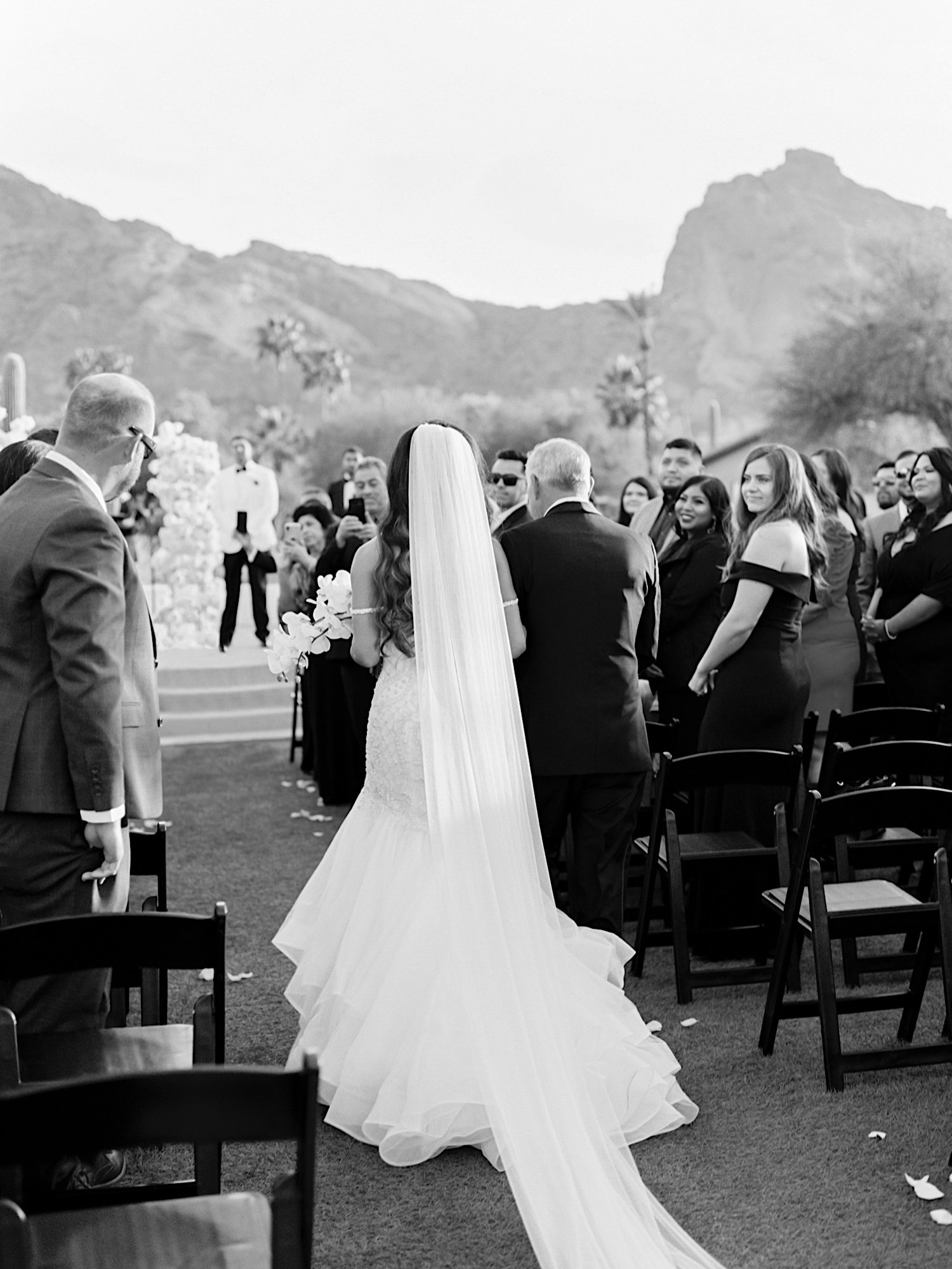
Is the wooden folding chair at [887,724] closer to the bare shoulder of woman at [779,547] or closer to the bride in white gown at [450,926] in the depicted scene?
the bare shoulder of woman at [779,547]

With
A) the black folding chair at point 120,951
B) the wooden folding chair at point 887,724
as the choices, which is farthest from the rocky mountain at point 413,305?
the black folding chair at point 120,951

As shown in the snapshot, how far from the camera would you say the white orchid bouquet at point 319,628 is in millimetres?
4699

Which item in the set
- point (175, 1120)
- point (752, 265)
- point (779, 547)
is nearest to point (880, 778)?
point (779, 547)

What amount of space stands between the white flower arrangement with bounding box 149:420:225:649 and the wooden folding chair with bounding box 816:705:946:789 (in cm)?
1229

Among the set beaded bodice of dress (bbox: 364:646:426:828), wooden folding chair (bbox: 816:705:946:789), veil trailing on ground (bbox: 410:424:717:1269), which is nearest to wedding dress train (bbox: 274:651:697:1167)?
beaded bodice of dress (bbox: 364:646:426:828)

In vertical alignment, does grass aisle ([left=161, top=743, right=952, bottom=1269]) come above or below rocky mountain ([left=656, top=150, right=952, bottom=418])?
below

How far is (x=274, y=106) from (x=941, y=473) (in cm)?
10442

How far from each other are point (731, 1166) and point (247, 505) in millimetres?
12466

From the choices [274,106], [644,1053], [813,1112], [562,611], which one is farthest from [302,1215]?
[274,106]

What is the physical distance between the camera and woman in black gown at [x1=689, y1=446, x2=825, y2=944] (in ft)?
17.4

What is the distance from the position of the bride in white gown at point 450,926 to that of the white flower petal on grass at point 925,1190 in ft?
2.23

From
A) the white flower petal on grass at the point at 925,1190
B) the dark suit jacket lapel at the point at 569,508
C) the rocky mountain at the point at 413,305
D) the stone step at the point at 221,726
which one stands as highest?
the rocky mountain at the point at 413,305

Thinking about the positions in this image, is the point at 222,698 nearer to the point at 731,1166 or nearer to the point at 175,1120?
the point at 731,1166

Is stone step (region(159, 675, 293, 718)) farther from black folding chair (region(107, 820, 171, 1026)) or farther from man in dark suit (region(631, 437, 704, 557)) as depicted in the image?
black folding chair (region(107, 820, 171, 1026))
